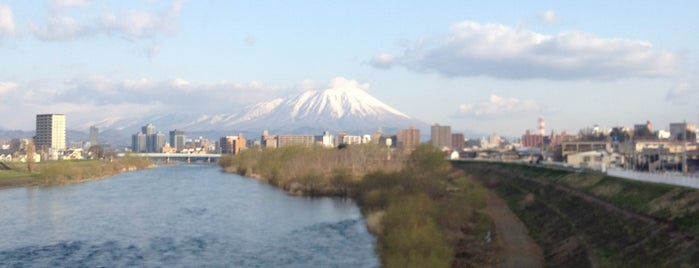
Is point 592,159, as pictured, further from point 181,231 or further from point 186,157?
point 186,157

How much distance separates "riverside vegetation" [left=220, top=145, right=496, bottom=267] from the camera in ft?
61.7

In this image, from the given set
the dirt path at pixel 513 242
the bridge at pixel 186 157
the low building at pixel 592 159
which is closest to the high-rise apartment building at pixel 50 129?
the bridge at pixel 186 157

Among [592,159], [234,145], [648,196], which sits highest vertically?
[234,145]

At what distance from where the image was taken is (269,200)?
42.4 metres

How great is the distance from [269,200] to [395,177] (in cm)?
933

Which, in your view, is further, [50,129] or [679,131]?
[50,129]

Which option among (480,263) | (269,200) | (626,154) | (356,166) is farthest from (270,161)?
(480,263)

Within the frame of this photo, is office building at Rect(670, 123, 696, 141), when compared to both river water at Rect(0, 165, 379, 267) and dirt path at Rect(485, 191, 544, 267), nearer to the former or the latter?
dirt path at Rect(485, 191, 544, 267)

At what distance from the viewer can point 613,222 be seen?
22.0 meters

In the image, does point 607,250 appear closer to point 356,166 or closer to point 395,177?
point 395,177

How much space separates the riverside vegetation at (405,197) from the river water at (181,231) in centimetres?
142

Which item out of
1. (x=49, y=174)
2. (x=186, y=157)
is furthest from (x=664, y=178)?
(x=186, y=157)

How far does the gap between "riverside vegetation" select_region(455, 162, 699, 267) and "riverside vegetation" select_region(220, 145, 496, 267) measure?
6.88 ft

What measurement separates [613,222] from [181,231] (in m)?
15.2
